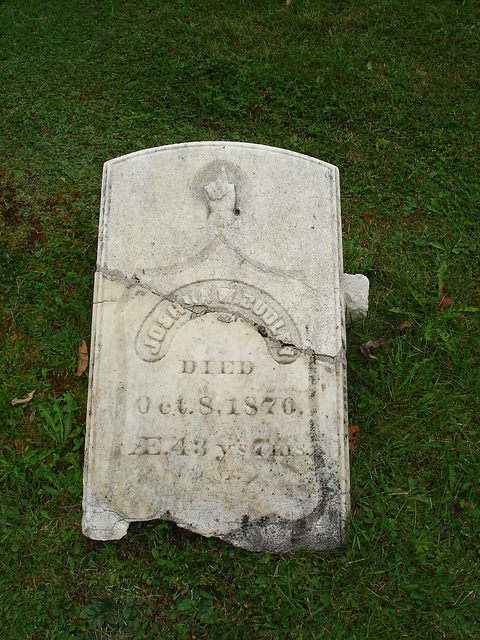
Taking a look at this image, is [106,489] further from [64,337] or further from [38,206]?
[38,206]

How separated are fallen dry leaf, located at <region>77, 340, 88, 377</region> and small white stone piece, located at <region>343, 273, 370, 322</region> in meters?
1.48

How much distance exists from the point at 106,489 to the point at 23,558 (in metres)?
0.62

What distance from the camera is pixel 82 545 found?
2.57 metres

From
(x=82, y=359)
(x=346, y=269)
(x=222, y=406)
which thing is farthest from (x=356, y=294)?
(x=82, y=359)

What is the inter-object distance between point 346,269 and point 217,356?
125cm

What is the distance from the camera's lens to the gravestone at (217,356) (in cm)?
236


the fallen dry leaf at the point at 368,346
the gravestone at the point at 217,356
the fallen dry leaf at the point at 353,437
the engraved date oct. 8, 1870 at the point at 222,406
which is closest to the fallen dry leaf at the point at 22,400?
the gravestone at the point at 217,356

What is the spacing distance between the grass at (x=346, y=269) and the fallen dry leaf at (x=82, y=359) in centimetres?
8

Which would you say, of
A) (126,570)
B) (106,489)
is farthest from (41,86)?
(126,570)

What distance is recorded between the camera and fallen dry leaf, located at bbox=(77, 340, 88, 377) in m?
3.04

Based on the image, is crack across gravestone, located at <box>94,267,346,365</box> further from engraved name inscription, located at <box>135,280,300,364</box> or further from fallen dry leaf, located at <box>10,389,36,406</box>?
fallen dry leaf, located at <box>10,389,36,406</box>

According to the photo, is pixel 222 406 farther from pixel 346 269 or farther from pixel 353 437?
pixel 346 269

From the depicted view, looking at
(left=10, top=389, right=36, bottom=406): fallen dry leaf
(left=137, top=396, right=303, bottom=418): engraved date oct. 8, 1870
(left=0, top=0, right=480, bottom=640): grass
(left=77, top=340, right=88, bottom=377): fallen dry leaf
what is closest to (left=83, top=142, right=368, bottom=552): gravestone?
(left=137, top=396, right=303, bottom=418): engraved date oct. 8, 1870

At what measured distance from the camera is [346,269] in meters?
3.32
